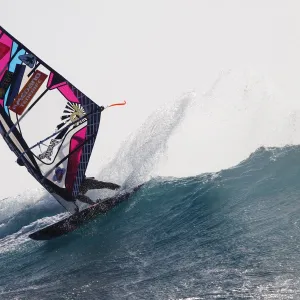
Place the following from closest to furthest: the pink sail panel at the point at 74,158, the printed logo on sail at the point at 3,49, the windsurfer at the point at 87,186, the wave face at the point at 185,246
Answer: the wave face at the point at 185,246 < the printed logo on sail at the point at 3,49 < the pink sail panel at the point at 74,158 < the windsurfer at the point at 87,186

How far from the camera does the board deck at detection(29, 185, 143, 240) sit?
12.2m

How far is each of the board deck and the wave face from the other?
226 mm

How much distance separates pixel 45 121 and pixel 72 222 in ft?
10.6

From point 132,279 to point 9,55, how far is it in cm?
745

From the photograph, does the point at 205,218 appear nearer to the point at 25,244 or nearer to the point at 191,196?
the point at 191,196

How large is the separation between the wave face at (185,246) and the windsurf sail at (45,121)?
1878 millimetres

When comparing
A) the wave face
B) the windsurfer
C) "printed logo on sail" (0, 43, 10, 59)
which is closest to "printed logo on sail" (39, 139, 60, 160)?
the windsurfer

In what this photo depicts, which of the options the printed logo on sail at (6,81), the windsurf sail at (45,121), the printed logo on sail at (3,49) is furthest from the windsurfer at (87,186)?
the printed logo on sail at (3,49)

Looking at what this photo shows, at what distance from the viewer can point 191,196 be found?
40.3 feet

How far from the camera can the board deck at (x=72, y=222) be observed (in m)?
12.2

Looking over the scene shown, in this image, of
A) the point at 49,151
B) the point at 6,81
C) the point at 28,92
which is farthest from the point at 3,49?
the point at 49,151

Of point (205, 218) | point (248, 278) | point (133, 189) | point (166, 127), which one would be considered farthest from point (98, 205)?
point (248, 278)

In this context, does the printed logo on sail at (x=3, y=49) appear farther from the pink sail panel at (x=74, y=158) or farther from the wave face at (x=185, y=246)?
the wave face at (x=185, y=246)

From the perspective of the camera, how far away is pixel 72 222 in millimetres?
12305
